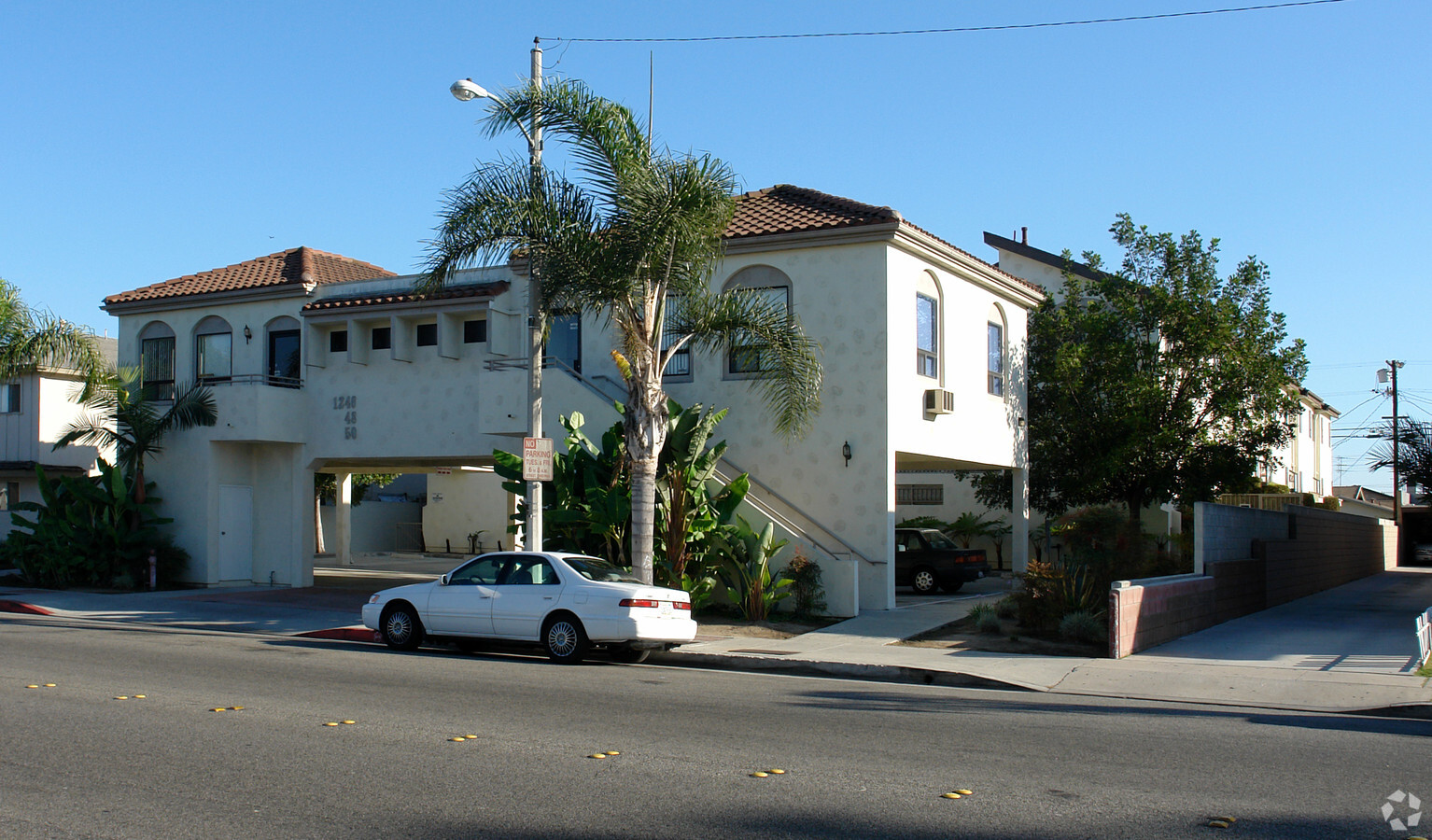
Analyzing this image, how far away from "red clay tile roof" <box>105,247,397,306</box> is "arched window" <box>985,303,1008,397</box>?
1265 centimetres

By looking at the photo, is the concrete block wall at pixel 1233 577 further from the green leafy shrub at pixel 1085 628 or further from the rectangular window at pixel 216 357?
the rectangular window at pixel 216 357

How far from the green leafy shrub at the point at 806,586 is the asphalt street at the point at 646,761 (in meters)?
6.07

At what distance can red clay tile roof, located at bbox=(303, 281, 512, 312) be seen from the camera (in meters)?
22.5

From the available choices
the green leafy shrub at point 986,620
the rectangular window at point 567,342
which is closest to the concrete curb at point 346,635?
the rectangular window at point 567,342

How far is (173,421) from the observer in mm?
24391

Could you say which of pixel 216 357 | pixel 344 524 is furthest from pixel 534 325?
pixel 344 524

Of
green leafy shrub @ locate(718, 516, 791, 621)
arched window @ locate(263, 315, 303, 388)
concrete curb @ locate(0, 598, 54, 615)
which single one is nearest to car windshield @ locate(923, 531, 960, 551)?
green leafy shrub @ locate(718, 516, 791, 621)

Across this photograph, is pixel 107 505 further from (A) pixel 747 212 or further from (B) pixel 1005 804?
(B) pixel 1005 804

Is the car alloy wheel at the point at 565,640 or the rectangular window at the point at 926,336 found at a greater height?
the rectangular window at the point at 926,336

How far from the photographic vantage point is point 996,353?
24156 millimetres

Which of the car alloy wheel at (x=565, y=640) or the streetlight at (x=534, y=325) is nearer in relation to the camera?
the car alloy wheel at (x=565, y=640)

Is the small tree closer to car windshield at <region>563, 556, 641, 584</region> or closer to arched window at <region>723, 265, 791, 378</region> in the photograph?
arched window at <region>723, 265, 791, 378</region>

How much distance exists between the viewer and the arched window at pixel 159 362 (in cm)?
2634

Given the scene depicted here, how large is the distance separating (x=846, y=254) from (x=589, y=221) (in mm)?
5175
